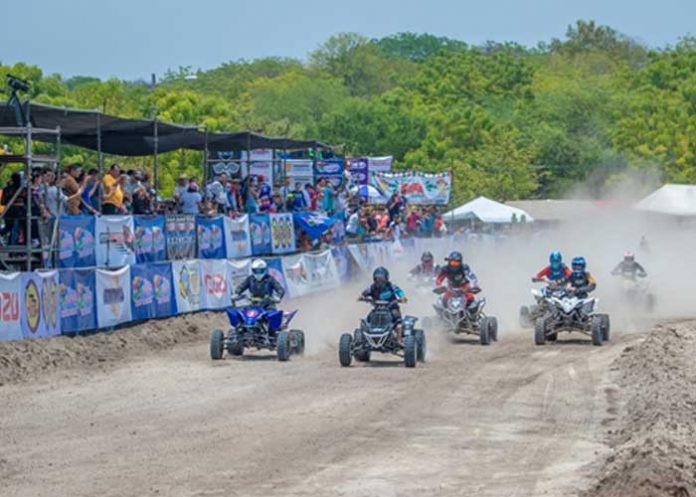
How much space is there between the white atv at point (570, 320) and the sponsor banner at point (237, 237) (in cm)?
772

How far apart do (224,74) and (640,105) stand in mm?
71155

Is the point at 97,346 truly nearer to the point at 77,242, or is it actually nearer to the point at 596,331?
the point at 77,242

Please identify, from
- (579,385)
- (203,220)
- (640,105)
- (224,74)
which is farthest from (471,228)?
(224,74)

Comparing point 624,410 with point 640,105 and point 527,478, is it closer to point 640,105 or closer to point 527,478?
point 527,478

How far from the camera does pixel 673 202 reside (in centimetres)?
7994

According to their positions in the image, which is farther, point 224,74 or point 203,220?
point 224,74

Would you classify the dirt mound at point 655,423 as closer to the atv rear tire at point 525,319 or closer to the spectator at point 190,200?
the atv rear tire at point 525,319

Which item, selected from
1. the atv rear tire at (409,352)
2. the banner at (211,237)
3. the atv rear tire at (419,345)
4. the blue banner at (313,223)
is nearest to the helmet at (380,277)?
the atv rear tire at (419,345)

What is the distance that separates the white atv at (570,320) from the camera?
85.6ft

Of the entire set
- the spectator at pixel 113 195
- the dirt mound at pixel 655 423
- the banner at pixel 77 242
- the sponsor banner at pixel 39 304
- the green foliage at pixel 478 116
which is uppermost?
the green foliage at pixel 478 116

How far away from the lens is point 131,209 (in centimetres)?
2678

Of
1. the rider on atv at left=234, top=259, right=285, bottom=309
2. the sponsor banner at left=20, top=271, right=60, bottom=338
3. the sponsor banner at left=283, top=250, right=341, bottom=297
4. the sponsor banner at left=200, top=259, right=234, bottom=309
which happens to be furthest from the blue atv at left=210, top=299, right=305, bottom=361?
the sponsor banner at left=283, top=250, right=341, bottom=297

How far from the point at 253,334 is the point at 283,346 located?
57 centimetres

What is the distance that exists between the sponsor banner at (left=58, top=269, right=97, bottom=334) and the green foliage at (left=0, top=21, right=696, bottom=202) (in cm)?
3844
